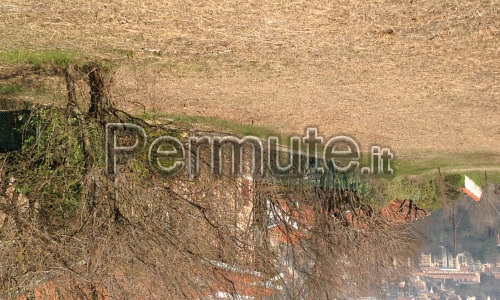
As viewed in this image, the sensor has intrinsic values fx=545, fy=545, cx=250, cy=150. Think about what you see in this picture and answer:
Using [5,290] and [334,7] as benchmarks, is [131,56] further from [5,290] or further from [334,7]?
[5,290]

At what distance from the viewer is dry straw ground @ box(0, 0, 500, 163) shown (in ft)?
16.8

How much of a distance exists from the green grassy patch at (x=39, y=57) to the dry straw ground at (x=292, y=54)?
143 mm

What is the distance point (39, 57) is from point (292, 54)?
2.81 meters

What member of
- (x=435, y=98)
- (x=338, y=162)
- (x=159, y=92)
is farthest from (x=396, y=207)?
(x=159, y=92)

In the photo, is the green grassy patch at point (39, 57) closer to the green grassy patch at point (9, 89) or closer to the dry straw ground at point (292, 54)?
the dry straw ground at point (292, 54)

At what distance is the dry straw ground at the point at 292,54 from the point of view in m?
5.12

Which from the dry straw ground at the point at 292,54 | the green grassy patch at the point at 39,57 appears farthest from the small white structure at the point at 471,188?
the green grassy patch at the point at 39,57

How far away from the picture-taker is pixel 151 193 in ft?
21.9

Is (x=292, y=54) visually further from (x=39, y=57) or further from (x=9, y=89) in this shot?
(x=9, y=89)

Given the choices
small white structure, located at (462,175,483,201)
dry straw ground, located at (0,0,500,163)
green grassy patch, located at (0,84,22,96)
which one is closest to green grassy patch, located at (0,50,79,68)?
dry straw ground, located at (0,0,500,163)

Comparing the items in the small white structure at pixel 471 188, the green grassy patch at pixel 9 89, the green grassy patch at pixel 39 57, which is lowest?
the small white structure at pixel 471 188

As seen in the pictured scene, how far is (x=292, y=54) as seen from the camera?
6059 mm

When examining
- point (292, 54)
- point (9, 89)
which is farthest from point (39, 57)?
point (292, 54)

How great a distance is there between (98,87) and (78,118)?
434 millimetres
